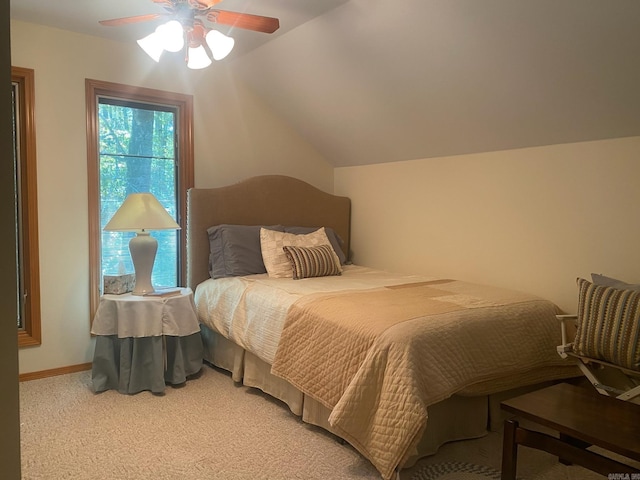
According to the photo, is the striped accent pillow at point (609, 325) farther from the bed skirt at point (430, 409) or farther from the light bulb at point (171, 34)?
the light bulb at point (171, 34)

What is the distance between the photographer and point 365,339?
2141 mm

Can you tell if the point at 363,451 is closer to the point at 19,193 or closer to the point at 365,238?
the point at 365,238

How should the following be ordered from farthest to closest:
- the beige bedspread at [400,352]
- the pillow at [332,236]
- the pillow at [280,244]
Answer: the pillow at [332,236], the pillow at [280,244], the beige bedspread at [400,352]

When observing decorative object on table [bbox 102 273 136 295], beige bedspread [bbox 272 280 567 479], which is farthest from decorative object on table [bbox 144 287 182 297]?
beige bedspread [bbox 272 280 567 479]

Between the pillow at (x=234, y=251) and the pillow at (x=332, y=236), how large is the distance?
1.11 ft

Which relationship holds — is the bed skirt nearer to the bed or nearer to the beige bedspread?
the bed

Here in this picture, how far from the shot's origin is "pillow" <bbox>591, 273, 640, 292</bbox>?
234 centimetres

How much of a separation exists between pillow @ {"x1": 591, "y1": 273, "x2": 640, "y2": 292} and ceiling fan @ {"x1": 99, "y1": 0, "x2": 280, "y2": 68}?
207 centimetres

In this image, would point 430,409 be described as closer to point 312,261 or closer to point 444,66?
point 312,261

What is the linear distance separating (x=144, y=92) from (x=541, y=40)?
2646mm

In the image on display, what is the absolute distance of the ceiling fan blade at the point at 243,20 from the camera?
2.33 meters

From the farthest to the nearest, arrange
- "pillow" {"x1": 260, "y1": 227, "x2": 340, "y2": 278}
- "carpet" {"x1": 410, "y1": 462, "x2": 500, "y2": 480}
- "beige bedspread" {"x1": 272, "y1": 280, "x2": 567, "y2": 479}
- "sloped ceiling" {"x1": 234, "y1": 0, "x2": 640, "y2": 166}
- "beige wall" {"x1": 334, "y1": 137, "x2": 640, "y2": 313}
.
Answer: "pillow" {"x1": 260, "y1": 227, "x2": 340, "y2": 278}, "beige wall" {"x1": 334, "y1": 137, "x2": 640, "y2": 313}, "sloped ceiling" {"x1": 234, "y1": 0, "x2": 640, "y2": 166}, "carpet" {"x1": 410, "y1": 462, "x2": 500, "y2": 480}, "beige bedspread" {"x1": 272, "y1": 280, "x2": 567, "y2": 479}

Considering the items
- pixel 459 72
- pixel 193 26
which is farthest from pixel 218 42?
pixel 459 72

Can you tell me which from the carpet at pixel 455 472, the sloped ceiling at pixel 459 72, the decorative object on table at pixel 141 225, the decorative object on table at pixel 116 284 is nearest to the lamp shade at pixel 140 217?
the decorative object on table at pixel 141 225
